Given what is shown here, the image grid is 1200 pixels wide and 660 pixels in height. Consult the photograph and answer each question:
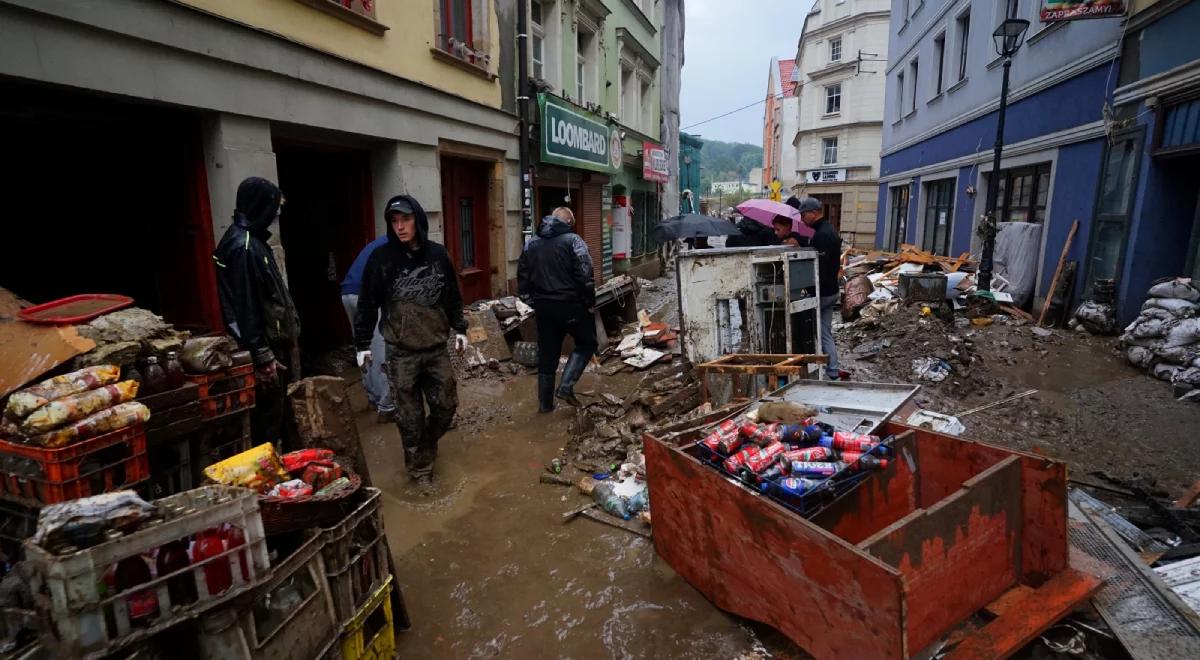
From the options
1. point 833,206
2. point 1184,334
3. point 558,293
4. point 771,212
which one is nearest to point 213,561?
point 558,293

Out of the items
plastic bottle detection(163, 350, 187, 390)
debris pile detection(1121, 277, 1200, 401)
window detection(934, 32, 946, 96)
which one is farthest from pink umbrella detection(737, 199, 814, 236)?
window detection(934, 32, 946, 96)

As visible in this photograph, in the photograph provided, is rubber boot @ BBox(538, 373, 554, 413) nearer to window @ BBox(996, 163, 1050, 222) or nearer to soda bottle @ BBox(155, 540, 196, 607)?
soda bottle @ BBox(155, 540, 196, 607)

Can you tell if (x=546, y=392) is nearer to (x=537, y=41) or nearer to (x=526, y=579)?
(x=526, y=579)

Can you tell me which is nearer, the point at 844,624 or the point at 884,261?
the point at 844,624

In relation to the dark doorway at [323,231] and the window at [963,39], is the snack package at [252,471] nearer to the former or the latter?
the dark doorway at [323,231]

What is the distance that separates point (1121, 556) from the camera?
2641 millimetres

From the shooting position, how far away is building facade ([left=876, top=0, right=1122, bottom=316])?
8219mm

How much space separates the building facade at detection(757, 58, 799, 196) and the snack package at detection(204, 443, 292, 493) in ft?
109

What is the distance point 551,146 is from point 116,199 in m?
6.04

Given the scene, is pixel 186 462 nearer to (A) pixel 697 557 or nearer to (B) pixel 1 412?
(B) pixel 1 412

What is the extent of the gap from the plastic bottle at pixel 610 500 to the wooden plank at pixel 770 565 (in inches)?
21.0

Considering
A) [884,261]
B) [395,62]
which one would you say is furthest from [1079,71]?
[395,62]

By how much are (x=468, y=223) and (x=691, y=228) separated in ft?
18.0

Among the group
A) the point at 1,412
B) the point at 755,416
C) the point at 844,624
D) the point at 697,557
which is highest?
the point at 1,412
